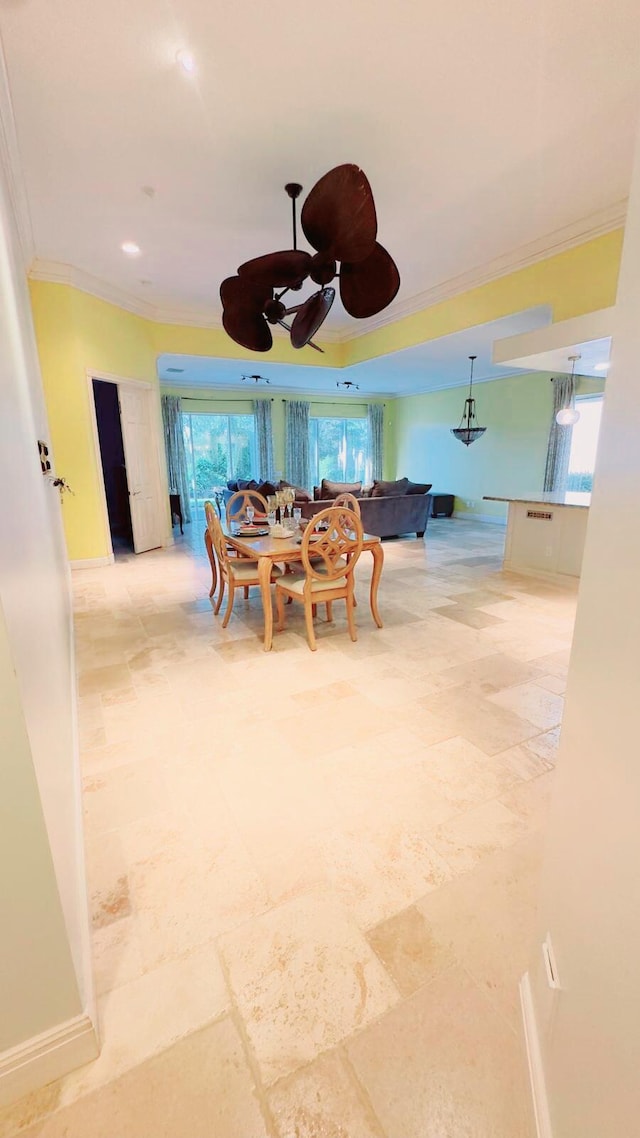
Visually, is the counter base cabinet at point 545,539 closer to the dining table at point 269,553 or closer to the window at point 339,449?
the dining table at point 269,553

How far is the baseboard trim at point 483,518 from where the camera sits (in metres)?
8.46

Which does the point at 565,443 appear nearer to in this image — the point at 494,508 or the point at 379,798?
the point at 494,508

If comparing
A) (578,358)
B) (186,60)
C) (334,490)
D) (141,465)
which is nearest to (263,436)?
(334,490)

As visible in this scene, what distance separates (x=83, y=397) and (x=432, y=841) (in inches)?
207

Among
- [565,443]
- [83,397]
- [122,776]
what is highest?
[83,397]

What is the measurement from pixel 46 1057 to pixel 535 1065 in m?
1.02

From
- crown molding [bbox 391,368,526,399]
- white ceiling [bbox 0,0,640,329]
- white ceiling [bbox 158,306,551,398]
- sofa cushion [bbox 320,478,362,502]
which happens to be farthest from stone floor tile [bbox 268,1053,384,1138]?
crown molding [bbox 391,368,526,399]

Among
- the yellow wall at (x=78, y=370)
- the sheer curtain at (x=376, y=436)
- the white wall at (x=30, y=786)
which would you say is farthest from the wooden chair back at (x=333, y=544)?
the sheer curtain at (x=376, y=436)

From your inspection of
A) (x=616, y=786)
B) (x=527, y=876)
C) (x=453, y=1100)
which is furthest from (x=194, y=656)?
(x=616, y=786)

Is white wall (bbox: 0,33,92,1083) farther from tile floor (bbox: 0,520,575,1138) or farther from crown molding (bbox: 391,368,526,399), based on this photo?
crown molding (bbox: 391,368,526,399)

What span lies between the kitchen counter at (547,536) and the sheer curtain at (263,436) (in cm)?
589

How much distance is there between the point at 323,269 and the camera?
93.1 inches

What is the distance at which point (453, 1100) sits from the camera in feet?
2.99

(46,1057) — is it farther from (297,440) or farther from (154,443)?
(297,440)
